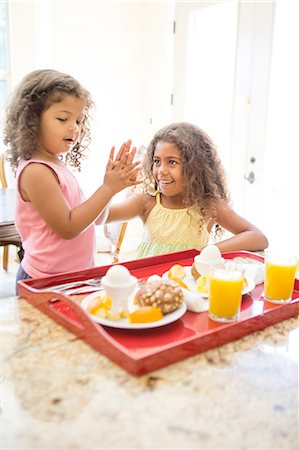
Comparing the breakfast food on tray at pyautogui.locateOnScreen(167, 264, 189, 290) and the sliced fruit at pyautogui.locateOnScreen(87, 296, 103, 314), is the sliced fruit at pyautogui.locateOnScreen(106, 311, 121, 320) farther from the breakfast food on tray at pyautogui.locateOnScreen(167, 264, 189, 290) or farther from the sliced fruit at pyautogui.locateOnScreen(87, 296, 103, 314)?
the breakfast food on tray at pyautogui.locateOnScreen(167, 264, 189, 290)

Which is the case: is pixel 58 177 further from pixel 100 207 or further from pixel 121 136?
pixel 121 136

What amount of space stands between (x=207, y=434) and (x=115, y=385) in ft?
0.52

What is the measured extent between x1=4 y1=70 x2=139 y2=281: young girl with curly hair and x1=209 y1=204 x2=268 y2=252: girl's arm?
429 millimetres

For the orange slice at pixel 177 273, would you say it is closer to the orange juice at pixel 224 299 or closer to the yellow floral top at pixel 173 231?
the orange juice at pixel 224 299

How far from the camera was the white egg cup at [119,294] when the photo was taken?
2.71ft

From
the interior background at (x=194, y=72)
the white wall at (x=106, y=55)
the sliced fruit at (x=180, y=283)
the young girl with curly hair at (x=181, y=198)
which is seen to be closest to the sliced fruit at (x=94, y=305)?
the sliced fruit at (x=180, y=283)

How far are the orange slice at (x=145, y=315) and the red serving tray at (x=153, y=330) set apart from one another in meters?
0.02

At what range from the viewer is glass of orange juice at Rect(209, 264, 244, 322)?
0.87m

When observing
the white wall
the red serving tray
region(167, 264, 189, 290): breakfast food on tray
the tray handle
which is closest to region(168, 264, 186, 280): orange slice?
region(167, 264, 189, 290): breakfast food on tray

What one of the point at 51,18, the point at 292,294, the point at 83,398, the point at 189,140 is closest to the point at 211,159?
the point at 189,140

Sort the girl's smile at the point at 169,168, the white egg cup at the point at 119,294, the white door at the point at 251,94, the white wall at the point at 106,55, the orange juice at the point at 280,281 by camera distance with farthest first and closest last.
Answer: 1. the white wall at the point at 106,55
2. the white door at the point at 251,94
3. the girl's smile at the point at 169,168
4. the orange juice at the point at 280,281
5. the white egg cup at the point at 119,294

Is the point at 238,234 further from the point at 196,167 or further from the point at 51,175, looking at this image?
the point at 51,175

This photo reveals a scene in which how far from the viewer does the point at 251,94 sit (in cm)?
327

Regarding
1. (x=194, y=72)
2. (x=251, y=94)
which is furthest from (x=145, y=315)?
(x=194, y=72)
